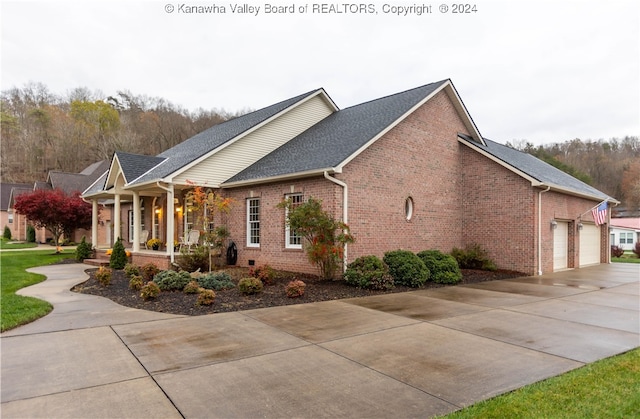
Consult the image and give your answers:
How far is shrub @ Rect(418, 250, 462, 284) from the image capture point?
38.6ft

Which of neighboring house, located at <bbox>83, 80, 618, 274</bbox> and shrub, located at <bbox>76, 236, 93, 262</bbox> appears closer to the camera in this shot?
neighboring house, located at <bbox>83, 80, 618, 274</bbox>

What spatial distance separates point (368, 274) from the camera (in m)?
10.5

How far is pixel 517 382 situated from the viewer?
13.8ft

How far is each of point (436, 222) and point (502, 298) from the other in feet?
19.1

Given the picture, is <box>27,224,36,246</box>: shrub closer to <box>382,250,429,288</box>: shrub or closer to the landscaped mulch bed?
the landscaped mulch bed

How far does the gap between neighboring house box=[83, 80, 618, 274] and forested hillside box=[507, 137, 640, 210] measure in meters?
39.8

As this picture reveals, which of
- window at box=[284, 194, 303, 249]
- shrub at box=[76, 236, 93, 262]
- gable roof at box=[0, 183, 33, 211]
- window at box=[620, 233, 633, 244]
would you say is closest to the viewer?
window at box=[284, 194, 303, 249]

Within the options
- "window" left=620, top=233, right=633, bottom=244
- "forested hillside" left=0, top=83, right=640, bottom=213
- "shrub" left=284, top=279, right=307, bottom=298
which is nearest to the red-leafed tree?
"shrub" left=284, top=279, right=307, bottom=298

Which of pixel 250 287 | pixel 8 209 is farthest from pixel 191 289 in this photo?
pixel 8 209

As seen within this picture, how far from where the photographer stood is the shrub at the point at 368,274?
10430mm

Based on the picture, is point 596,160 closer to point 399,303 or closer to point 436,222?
point 436,222

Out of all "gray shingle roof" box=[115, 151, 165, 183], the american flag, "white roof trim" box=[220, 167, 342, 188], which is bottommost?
the american flag

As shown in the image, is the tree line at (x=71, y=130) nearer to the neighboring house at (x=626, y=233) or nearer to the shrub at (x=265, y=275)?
the shrub at (x=265, y=275)

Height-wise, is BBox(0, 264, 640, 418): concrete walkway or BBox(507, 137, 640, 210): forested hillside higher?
BBox(507, 137, 640, 210): forested hillside
